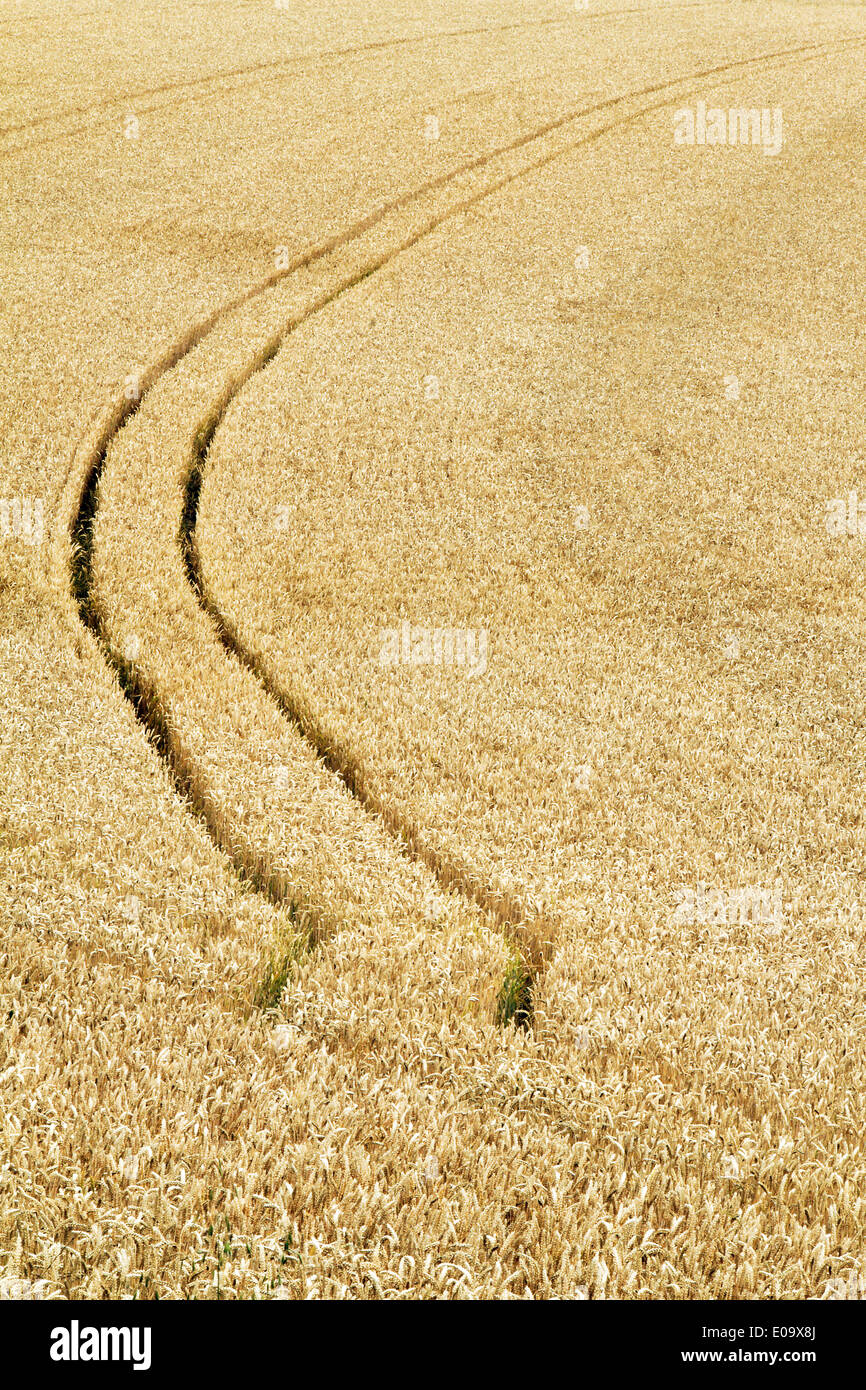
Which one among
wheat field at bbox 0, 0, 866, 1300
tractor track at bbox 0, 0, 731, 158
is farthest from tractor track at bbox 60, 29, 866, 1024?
tractor track at bbox 0, 0, 731, 158

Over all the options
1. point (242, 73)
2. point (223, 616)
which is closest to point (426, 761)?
point (223, 616)

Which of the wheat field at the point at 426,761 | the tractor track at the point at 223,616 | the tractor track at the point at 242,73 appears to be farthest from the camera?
the tractor track at the point at 242,73

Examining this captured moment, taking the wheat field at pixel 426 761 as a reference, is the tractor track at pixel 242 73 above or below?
above

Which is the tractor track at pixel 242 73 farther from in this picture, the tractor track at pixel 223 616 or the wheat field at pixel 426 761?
the tractor track at pixel 223 616

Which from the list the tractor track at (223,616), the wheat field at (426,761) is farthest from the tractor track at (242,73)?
the tractor track at (223,616)

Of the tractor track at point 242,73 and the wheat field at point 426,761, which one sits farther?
the tractor track at point 242,73

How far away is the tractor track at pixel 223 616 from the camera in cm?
445

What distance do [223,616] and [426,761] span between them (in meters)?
2.59

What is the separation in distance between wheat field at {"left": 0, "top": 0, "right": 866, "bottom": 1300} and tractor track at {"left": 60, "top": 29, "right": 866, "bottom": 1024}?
4 centimetres

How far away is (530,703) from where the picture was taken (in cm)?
629

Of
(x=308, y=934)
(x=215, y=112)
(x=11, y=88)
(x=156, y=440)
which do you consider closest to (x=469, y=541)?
(x=156, y=440)

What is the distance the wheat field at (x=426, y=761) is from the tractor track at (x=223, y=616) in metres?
0.04

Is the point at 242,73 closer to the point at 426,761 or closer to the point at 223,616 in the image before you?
the point at 223,616

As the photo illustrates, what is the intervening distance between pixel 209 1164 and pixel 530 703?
411 cm
